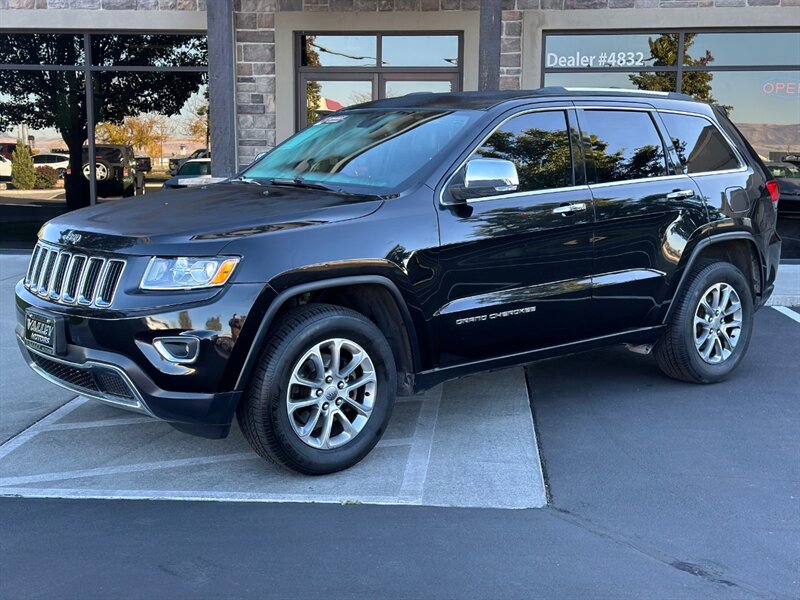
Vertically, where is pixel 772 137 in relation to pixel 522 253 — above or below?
above

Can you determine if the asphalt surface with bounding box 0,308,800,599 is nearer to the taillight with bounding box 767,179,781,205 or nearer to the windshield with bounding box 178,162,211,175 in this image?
the taillight with bounding box 767,179,781,205

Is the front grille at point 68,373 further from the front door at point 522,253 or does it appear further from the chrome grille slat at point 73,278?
the front door at point 522,253

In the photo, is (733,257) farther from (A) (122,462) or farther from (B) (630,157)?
(A) (122,462)

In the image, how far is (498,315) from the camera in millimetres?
4758

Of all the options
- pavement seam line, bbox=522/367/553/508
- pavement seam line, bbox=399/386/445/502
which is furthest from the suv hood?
pavement seam line, bbox=522/367/553/508

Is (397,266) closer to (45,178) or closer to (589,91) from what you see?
(589,91)

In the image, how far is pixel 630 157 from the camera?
5.47 metres

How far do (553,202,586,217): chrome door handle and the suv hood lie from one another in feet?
3.88

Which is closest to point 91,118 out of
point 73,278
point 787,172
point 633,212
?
point 73,278

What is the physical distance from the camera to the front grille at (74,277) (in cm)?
397

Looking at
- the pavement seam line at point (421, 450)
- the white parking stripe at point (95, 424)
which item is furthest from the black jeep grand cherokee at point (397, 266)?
the white parking stripe at point (95, 424)

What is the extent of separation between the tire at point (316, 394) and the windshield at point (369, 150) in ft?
2.76

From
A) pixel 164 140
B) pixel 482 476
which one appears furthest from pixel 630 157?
pixel 164 140

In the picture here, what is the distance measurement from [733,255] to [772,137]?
5435 mm
